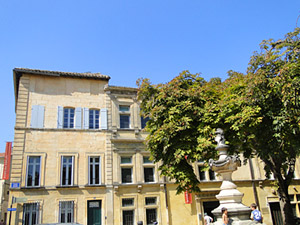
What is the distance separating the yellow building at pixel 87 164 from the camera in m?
17.6

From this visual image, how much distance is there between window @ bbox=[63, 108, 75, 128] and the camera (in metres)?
19.8

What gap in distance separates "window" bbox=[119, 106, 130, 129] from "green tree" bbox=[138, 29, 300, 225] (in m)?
5.13

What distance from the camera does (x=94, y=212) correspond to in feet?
59.8

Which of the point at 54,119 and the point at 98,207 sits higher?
the point at 54,119

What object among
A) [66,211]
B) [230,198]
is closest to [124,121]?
Result: [66,211]

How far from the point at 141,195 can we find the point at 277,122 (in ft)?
39.1

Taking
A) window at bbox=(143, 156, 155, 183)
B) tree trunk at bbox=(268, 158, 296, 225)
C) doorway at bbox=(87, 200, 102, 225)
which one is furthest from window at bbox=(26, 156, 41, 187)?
tree trunk at bbox=(268, 158, 296, 225)

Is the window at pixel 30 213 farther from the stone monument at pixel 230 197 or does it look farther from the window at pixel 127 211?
the stone monument at pixel 230 197

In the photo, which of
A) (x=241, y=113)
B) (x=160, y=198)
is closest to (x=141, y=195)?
(x=160, y=198)

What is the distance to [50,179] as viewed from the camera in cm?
1794

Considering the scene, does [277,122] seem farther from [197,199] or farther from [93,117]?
[93,117]

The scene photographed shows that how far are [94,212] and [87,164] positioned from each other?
10.9 feet

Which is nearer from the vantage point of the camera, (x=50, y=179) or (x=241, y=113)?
(x=241, y=113)

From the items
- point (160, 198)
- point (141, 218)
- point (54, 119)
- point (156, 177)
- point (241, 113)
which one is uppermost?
point (54, 119)
